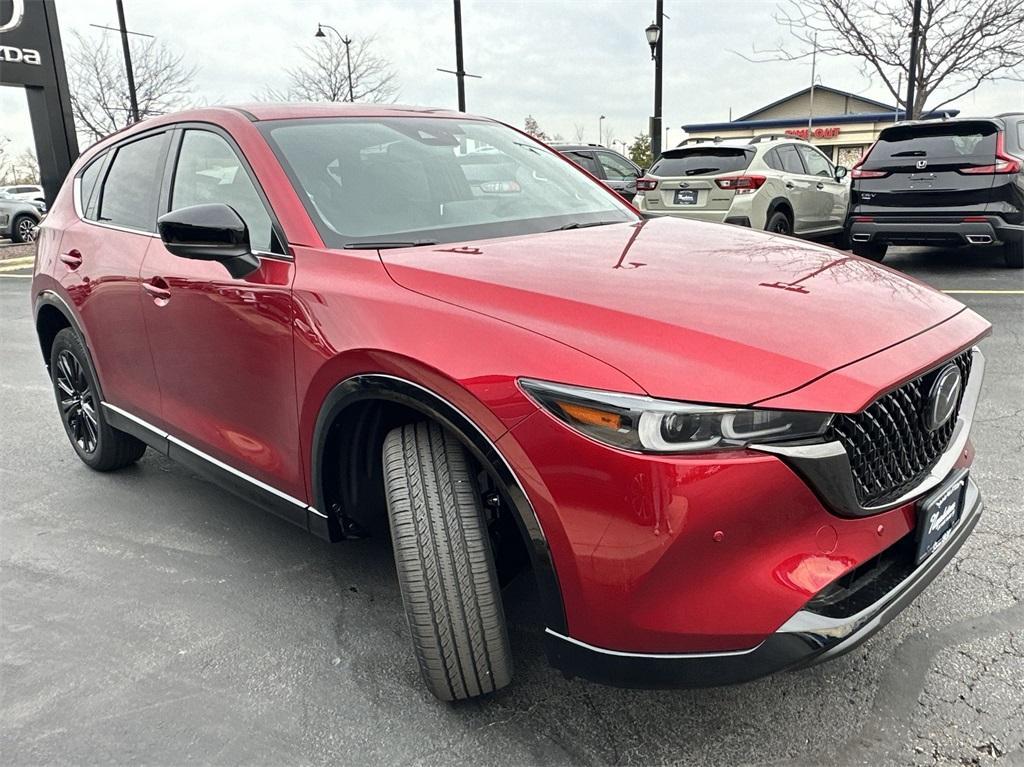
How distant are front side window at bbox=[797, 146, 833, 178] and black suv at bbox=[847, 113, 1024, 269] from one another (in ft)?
5.36

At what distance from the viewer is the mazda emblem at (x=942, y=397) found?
74.5 inches

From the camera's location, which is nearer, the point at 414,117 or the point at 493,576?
the point at 493,576

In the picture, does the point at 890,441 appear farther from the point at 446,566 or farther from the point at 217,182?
the point at 217,182

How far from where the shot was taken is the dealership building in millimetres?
43594

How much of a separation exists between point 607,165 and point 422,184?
10883 mm

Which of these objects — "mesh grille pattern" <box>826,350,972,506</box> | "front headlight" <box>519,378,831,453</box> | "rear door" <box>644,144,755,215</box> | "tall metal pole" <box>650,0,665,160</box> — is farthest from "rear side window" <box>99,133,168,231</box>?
"tall metal pole" <box>650,0,665,160</box>

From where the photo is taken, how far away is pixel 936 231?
836 centimetres

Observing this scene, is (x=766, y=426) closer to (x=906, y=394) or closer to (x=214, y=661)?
(x=906, y=394)

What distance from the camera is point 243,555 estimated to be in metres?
3.12

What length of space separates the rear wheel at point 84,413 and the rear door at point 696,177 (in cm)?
715

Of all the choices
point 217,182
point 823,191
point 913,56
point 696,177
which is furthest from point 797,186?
point 913,56

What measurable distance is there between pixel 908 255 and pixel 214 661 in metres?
10.6

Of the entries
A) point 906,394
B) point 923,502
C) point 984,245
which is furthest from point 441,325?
point 984,245

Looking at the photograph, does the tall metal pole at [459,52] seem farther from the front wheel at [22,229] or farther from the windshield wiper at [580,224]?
the windshield wiper at [580,224]
